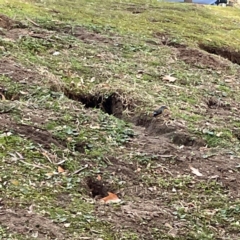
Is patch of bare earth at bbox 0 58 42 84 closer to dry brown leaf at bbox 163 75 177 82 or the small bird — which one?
the small bird

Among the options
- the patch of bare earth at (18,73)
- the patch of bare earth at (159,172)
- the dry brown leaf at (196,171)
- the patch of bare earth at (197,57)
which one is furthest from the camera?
the patch of bare earth at (197,57)

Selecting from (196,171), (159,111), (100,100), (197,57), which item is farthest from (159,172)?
(197,57)

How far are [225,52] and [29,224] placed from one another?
6.67 meters

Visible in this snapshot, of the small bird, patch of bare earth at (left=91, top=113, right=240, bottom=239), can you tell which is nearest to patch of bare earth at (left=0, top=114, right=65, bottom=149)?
patch of bare earth at (left=91, top=113, right=240, bottom=239)

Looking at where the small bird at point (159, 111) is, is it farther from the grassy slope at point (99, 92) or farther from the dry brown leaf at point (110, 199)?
the dry brown leaf at point (110, 199)

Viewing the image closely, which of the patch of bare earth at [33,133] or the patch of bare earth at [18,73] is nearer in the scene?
the patch of bare earth at [33,133]

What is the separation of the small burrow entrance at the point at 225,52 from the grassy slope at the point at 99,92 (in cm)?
16

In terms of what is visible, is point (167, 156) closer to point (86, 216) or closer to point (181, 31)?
point (86, 216)

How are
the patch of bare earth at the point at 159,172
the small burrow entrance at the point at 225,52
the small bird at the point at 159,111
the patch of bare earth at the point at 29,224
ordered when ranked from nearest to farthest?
the patch of bare earth at the point at 29,224
the patch of bare earth at the point at 159,172
the small bird at the point at 159,111
the small burrow entrance at the point at 225,52

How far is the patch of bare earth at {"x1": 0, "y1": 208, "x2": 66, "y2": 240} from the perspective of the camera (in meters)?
3.16

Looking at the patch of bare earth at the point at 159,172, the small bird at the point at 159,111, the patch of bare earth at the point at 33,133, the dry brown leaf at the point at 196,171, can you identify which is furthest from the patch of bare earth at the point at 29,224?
the small bird at the point at 159,111

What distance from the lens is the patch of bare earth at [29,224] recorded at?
316cm

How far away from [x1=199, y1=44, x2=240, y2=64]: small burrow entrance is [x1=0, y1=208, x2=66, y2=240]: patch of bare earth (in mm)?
6385

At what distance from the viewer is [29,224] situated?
324 centimetres
